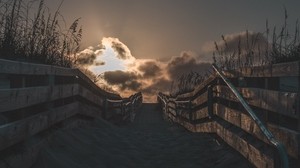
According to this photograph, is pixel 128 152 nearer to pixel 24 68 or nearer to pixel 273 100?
pixel 24 68

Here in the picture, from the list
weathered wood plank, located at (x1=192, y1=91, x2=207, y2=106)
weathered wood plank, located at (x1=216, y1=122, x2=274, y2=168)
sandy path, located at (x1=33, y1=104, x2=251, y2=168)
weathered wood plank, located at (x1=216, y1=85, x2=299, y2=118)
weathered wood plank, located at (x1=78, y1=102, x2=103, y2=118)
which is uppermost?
weathered wood plank, located at (x1=216, y1=85, x2=299, y2=118)

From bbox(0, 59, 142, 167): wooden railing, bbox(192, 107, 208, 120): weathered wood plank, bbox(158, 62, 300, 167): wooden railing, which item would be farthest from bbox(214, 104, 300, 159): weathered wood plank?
A: bbox(0, 59, 142, 167): wooden railing

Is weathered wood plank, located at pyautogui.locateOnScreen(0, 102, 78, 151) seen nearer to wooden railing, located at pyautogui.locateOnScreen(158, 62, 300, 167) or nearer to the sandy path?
the sandy path

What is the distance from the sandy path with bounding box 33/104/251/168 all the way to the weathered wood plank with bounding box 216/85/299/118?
0.76 m

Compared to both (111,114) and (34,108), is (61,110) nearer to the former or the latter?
(34,108)

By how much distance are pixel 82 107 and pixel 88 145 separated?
6.11 feet

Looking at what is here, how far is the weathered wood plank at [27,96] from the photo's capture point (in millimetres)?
4062

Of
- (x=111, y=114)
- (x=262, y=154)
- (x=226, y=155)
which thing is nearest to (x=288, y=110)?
(x=262, y=154)

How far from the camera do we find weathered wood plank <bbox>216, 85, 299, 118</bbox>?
13.5 ft

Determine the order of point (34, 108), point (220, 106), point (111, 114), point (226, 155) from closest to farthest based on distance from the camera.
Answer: point (34, 108) < point (226, 155) < point (220, 106) < point (111, 114)

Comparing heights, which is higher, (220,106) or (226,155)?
(220,106)

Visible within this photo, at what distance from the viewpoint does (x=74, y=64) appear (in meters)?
8.30

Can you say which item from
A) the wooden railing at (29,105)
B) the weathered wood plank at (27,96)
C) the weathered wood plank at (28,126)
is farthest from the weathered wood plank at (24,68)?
the weathered wood plank at (28,126)

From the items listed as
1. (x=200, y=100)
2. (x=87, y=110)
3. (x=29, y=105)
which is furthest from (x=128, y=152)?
A: (x=200, y=100)
